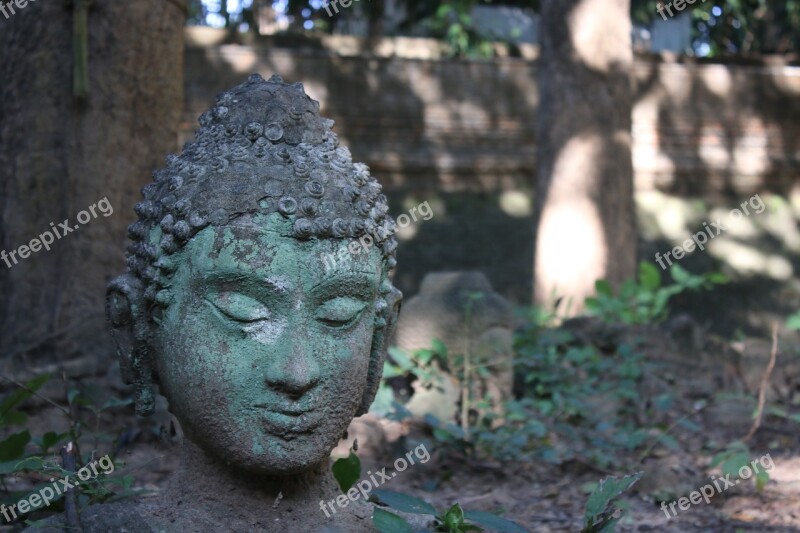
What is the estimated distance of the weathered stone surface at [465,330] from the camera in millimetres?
4953

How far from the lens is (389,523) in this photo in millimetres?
2504

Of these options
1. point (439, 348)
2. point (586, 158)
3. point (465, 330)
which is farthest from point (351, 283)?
point (586, 158)

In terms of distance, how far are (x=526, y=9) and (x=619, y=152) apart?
7.45m

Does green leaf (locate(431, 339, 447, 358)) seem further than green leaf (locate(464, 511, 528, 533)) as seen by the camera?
Yes

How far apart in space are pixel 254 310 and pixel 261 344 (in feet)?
0.29

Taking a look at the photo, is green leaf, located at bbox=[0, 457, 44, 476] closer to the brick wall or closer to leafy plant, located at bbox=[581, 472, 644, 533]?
leafy plant, located at bbox=[581, 472, 644, 533]

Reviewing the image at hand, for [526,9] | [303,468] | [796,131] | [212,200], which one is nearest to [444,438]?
[303,468]

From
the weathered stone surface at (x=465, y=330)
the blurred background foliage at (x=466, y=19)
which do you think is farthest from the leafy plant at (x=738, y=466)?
the blurred background foliage at (x=466, y=19)

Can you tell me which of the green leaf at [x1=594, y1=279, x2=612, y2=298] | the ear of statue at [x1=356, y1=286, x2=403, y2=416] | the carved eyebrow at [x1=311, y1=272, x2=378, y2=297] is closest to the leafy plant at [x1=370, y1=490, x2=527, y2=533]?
the ear of statue at [x1=356, y1=286, x2=403, y2=416]

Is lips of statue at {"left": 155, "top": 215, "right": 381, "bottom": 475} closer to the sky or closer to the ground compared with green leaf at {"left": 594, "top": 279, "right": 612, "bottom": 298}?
closer to the sky

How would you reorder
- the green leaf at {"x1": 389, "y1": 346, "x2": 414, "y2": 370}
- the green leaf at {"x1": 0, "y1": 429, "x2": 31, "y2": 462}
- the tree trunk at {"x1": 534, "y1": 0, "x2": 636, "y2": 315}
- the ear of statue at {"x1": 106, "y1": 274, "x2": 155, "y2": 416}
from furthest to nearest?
the tree trunk at {"x1": 534, "y1": 0, "x2": 636, "y2": 315} < the green leaf at {"x1": 389, "y1": 346, "x2": 414, "y2": 370} < the green leaf at {"x1": 0, "y1": 429, "x2": 31, "y2": 462} < the ear of statue at {"x1": 106, "y1": 274, "x2": 155, "y2": 416}

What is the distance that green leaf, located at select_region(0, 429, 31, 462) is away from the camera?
304 centimetres

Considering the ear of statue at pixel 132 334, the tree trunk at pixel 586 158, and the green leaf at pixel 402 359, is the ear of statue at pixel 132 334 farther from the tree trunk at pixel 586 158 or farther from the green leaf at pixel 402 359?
the tree trunk at pixel 586 158

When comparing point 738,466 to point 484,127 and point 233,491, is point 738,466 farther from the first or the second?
point 484,127
